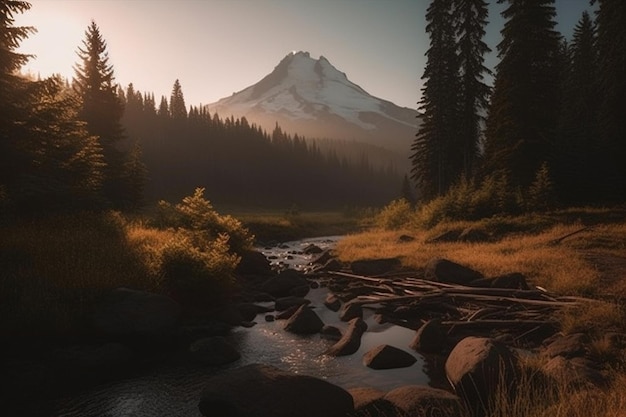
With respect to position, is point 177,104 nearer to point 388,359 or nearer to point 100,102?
point 100,102

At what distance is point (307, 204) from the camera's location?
426ft

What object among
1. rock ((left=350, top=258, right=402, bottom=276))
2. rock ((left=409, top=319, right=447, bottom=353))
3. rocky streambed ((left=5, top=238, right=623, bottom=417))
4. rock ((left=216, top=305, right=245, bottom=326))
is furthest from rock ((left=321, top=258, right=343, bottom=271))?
rock ((left=409, top=319, right=447, bottom=353))

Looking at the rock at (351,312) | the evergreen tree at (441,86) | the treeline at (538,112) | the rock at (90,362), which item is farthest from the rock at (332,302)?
→ the evergreen tree at (441,86)

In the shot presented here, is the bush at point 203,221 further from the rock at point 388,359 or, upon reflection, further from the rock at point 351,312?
the rock at point 388,359

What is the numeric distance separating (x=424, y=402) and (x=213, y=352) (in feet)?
19.1

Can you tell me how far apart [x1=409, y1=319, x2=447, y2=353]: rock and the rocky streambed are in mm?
28

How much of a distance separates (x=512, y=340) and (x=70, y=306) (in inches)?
472

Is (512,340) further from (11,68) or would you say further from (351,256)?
(11,68)

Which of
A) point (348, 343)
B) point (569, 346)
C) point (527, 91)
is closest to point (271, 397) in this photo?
point (348, 343)

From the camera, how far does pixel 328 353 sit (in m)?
10.4

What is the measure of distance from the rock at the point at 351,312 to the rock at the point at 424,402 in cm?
649

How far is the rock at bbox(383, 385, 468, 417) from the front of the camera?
6035mm

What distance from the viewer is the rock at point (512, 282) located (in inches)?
519

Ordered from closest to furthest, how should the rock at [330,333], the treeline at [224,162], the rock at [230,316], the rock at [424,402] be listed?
the rock at [424,402]
the rock at [330,333]
the rock at [230,316]
the treeline at [224,162]
